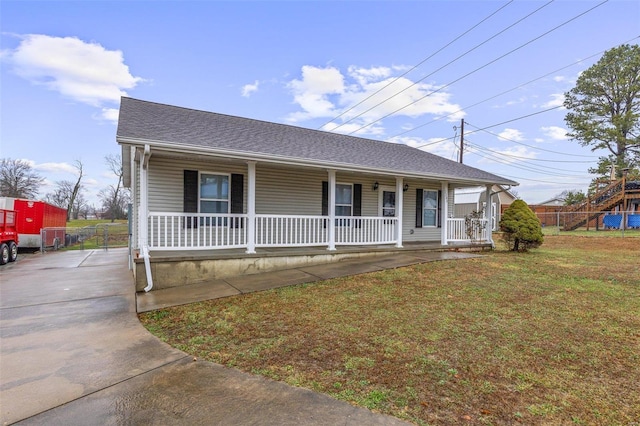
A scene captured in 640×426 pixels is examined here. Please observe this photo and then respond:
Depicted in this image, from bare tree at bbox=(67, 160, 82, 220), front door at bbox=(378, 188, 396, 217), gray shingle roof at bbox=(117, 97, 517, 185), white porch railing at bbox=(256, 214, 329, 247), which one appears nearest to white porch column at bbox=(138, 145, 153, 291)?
gray shingle roof at bbox=(117, 97, 517, 185)

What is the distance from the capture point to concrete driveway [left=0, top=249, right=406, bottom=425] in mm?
2445

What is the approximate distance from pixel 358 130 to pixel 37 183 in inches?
1476

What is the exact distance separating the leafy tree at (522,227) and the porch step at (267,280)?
2590mm

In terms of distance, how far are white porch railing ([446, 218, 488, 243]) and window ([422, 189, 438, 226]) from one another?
1141 millimetres

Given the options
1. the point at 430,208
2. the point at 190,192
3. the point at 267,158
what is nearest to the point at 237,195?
the point at 190,192

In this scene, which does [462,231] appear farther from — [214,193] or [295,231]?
[214,193]

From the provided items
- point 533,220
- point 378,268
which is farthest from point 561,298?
point 533,220

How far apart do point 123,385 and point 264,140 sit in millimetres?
7397

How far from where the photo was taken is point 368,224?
10430mm

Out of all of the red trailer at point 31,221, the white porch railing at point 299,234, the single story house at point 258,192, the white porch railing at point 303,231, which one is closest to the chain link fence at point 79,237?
the red trailer at point 31,221

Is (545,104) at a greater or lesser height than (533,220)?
greater

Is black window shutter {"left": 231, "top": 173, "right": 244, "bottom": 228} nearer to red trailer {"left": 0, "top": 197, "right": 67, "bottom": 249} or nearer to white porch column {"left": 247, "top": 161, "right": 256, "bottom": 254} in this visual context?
white porch column {"left": 247, "top": 161, "right": 256, "bottom": 254}

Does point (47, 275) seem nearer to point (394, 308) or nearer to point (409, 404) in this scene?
point (394, 308)

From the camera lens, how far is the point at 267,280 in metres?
7.00
